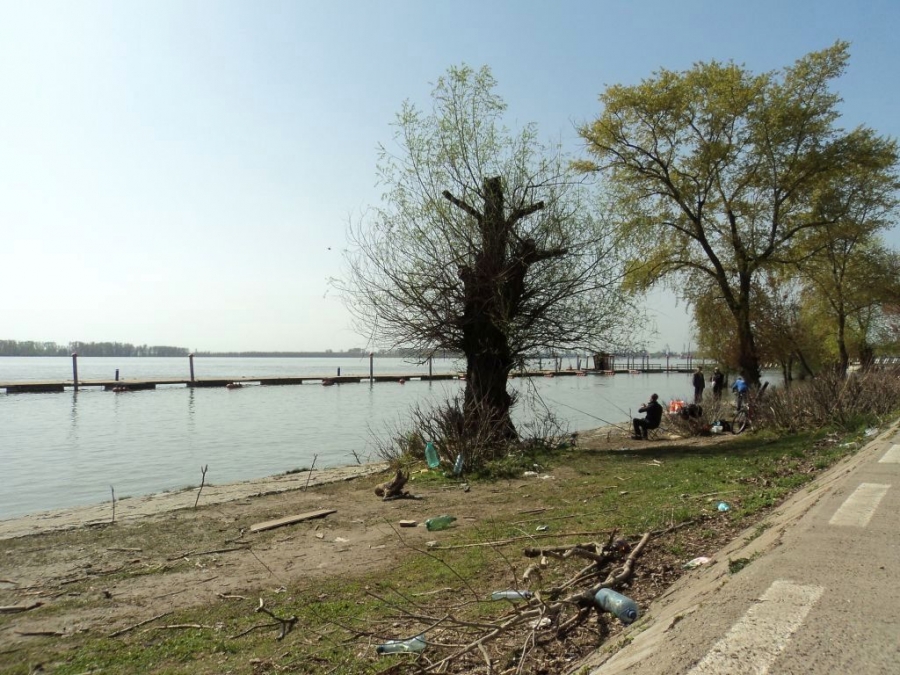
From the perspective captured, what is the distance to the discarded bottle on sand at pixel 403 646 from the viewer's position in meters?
4.36

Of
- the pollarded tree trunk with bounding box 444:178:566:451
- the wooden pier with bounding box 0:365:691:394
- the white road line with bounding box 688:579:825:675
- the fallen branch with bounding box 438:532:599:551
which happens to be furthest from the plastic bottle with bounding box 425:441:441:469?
the wooden pier with bounding box 0:365:691:394

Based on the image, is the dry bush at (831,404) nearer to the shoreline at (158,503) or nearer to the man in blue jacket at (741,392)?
the man in blue jacket at (741,392)

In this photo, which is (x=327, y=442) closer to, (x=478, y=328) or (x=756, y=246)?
(x=478, y=328)

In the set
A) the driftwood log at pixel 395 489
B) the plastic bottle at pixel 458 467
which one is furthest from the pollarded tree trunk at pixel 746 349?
the driftwood log at pixel 395 489

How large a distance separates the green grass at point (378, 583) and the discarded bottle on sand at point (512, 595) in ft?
0.25

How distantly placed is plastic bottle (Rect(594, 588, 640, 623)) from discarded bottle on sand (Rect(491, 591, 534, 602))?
1.83 feet

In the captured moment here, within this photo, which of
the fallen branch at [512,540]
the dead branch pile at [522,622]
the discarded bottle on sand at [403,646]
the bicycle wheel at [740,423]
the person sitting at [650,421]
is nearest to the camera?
the dead branch pile at [522,622]

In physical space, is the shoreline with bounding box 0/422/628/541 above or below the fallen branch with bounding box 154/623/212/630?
below

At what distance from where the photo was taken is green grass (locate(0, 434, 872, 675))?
4.65m

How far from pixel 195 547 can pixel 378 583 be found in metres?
3.13

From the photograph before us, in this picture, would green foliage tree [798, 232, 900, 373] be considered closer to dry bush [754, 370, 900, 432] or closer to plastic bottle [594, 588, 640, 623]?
dry bush [754, 370, 900, 432]

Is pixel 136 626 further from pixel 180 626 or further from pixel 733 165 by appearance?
pixel 733 165

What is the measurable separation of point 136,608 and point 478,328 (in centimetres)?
1037

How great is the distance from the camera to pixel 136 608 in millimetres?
5867
